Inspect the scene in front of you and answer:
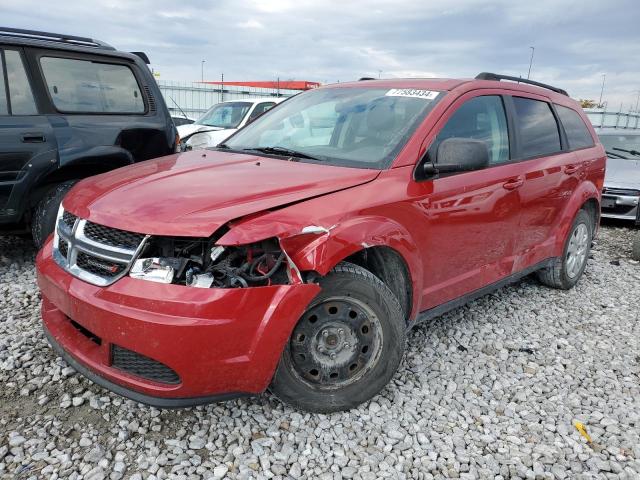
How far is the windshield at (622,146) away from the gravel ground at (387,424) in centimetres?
655

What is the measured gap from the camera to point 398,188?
276 centimetres

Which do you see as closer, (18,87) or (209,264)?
(209,264)

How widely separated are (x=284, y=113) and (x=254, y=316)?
2.02 meters

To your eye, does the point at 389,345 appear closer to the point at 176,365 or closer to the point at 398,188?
the point at 398,188

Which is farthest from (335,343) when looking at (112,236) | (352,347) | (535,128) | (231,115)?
(231,115)

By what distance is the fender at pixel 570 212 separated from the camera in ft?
14.1

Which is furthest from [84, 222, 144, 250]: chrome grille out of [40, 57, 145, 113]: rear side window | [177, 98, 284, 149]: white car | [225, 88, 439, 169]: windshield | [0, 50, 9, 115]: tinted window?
[177, 98, 284, 149]: white car

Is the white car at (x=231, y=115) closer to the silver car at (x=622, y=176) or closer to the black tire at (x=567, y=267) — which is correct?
the silver car at (x=622, y=176)

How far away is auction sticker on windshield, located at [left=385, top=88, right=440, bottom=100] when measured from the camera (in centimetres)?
320

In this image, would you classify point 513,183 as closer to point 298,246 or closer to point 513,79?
point 513,79

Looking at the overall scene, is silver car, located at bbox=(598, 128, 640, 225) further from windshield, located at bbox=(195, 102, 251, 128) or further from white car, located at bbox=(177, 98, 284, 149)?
windshield, located at bbox=(195, 102, 251, 128)

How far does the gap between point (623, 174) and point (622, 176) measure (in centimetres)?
11

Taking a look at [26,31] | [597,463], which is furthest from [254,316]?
[26,31]

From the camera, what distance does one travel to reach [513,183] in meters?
3.52
